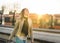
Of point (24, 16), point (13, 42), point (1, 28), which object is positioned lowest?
point (13, 42)

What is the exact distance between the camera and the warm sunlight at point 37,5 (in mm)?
2912

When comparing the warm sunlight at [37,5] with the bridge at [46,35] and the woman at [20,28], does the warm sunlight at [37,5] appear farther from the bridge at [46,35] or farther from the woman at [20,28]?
the bridge at [46,35]

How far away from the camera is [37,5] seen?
314 cm

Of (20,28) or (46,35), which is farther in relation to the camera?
(20,28)

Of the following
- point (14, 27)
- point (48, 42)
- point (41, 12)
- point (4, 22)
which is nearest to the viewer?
point (48, 42)

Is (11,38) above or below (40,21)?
below

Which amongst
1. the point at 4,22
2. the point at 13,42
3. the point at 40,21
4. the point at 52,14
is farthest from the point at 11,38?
the point at 52,14

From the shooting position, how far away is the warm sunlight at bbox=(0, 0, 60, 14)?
9.55ft

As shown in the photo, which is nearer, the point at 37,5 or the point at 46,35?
the point at 46,35

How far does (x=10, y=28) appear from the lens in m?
3.50

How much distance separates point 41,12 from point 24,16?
31cm

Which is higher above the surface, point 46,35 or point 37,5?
point 37,5

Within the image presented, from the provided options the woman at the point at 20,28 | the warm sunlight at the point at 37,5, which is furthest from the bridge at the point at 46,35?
the warm sunlight at the point at 37,5

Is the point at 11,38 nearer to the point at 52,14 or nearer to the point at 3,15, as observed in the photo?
the point at 3,15
